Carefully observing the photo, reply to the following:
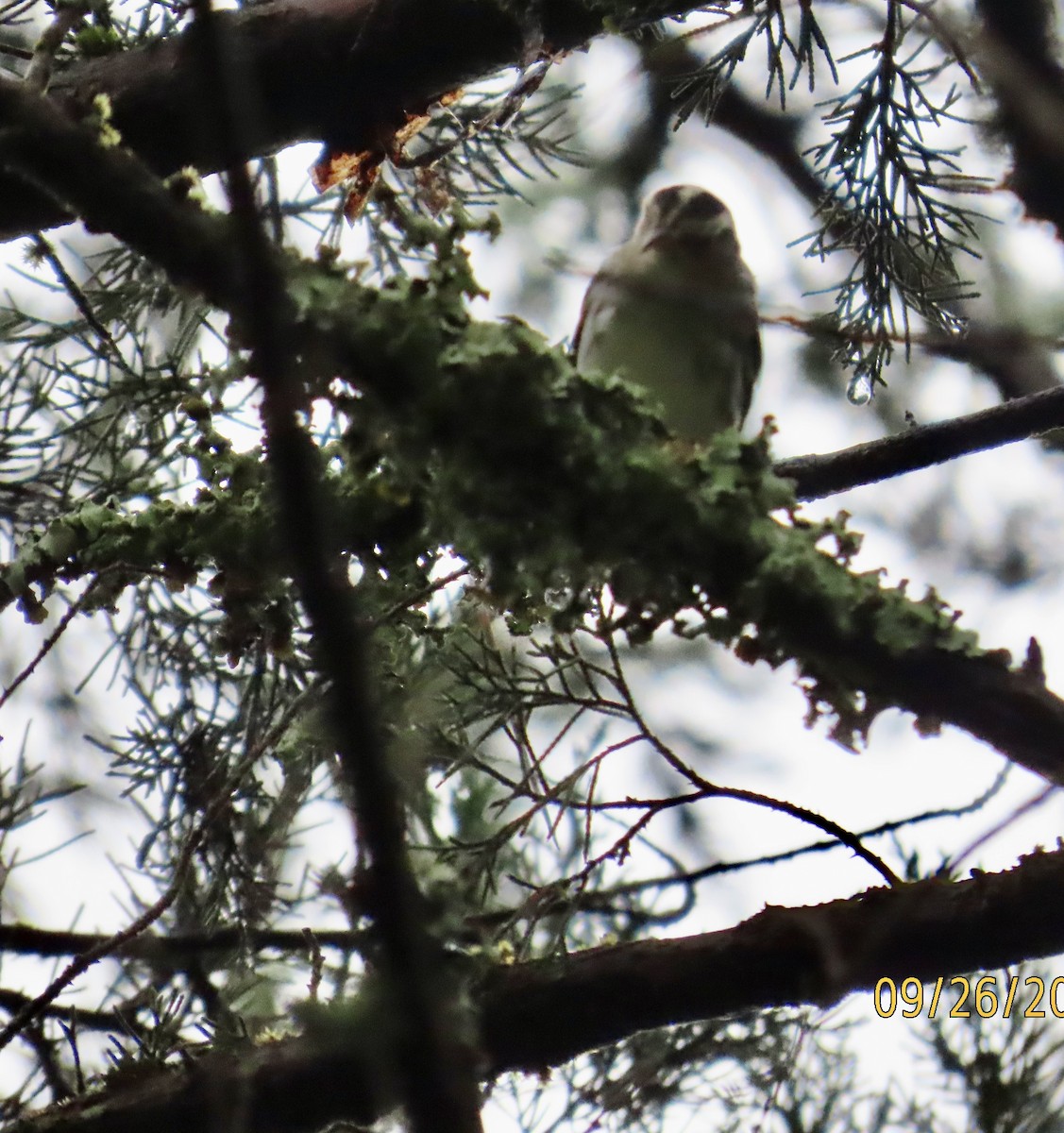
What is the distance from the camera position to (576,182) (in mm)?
4215

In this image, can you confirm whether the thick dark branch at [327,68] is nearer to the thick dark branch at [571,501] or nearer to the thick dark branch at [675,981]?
the thick dark branch at [571,501]

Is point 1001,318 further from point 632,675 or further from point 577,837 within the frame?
point 632,675

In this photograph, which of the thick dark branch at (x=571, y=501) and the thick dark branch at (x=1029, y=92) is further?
the thick dark branch at (x=571, y=501)

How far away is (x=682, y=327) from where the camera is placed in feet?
9.83

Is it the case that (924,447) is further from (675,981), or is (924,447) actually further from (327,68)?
(327,68)

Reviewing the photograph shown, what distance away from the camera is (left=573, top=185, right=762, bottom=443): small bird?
298cm

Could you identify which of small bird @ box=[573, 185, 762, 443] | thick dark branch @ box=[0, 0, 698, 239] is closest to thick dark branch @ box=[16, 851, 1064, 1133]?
thick dark branch @ box=[0, 0, 698, 239]

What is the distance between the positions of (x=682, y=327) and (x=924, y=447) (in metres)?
1.35

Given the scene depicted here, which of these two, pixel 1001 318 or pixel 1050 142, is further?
pixel 1001 318

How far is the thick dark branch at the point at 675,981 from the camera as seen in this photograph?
1324 millimetres

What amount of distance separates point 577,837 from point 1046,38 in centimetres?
182

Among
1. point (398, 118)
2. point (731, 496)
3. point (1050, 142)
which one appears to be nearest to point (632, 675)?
point (398, 118)
